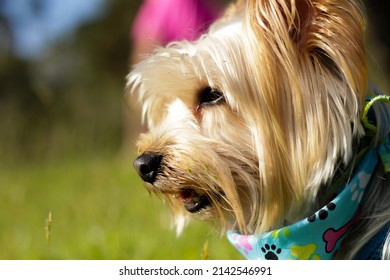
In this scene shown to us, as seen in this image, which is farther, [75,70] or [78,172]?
[75,70]

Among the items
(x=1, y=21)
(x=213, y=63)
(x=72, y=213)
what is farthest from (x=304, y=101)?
(x=1, y=21)

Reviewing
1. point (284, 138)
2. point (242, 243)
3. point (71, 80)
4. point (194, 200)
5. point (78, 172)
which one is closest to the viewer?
point (284, 138)

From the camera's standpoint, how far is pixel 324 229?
2.09 metres

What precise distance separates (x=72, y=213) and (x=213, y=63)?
2792mm

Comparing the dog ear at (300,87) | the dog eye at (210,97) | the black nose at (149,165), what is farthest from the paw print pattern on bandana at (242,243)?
the dog eye at (210,97)

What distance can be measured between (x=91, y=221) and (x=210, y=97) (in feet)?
7.54

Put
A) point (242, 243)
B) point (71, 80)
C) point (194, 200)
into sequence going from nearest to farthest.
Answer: point (242, 243)
point (194, 200)
point (71, 80)

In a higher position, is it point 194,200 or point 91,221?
point 194,200

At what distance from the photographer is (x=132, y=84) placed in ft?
9.25

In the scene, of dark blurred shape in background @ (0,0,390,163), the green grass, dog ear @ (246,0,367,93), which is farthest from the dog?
dark blurred shape in background @ (0,0,390,163)

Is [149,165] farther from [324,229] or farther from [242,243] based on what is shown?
[324,229]

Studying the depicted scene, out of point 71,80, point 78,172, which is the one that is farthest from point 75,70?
point 78,172

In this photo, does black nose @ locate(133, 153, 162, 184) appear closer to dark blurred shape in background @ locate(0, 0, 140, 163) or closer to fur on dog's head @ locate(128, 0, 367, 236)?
fur on dog's head @ locate(128, 0, 367, 236)

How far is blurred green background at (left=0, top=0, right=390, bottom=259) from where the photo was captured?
3.57m
